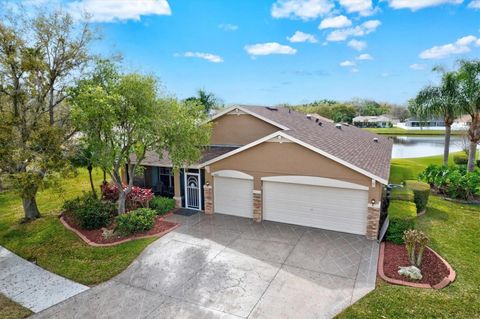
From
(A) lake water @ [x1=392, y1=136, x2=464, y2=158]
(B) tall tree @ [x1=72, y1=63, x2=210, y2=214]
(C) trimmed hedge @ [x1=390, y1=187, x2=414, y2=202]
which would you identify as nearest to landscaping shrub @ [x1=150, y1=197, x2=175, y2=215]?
(B) tall tree @ [x1=72, y1=63, x2=210, y2=214]

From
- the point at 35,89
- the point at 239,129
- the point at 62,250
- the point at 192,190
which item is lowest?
the point at 62,250

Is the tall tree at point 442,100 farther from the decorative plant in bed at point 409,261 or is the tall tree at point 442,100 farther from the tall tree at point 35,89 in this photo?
the tall tree at point 35,89

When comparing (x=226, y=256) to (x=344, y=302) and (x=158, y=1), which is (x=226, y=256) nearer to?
(x=344, y=302)

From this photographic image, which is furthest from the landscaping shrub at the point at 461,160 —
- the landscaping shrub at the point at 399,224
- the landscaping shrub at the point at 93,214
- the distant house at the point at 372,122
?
the distant house at the point at 372,122

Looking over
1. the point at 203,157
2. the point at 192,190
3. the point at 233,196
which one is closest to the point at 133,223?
the point at 192,190

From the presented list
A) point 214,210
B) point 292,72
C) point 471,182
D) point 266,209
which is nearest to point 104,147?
point 214,210

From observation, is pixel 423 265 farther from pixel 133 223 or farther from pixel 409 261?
pixel 133 223

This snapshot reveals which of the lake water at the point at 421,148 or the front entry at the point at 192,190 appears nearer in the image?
the front entry at the point at 192,190
